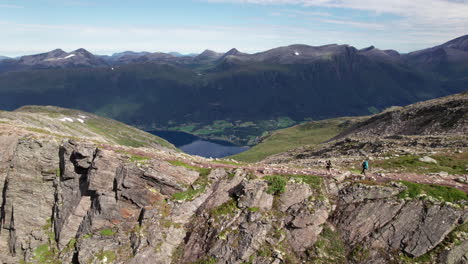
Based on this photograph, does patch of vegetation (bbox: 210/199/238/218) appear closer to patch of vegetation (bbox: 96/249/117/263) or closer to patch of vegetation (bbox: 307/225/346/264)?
patch of vegetation (bbox: 307/225/346/264)

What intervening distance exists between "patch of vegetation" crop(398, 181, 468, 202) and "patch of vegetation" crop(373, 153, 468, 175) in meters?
7.63

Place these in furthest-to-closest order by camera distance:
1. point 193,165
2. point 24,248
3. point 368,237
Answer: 1. point 193,165
2. point 24,248
3. point 368,237

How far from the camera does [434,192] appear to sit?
2911 centimetres

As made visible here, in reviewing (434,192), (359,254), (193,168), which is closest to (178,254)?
(193,168)

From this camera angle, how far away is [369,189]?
1230 inches

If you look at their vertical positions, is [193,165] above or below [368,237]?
above

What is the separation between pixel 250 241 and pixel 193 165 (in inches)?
564

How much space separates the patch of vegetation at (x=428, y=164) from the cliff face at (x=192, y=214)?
32.5 feet

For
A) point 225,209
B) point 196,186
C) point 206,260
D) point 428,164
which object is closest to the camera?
point 206,260

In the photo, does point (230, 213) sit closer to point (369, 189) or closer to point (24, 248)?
point (369, 189)

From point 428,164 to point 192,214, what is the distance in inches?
1322

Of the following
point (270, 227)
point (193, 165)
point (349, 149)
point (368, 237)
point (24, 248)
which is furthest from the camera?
point (349, 149)

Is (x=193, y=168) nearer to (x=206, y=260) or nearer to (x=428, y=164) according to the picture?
(x=206, y=260)

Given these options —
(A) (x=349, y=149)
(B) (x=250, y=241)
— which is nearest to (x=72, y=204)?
(B) (x=250, y=241)
